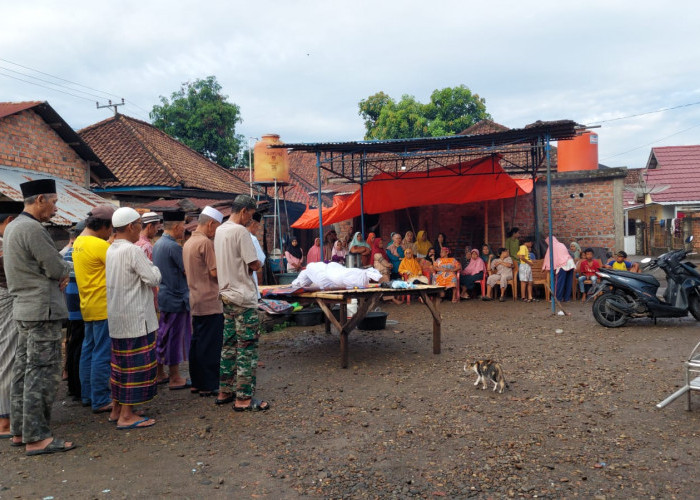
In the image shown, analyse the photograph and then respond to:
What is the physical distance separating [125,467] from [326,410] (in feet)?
5.54

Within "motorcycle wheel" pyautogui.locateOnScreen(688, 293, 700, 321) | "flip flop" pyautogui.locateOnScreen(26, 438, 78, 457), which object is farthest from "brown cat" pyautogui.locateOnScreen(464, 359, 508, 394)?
"motorcycle wheel" pyautogui.locateOnScreen(688, 293, 700, 321)

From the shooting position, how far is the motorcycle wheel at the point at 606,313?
317 inches

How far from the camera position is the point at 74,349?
5.16 metres

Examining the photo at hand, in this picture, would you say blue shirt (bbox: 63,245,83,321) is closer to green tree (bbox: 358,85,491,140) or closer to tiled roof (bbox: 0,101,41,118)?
tiled roof (bbox: 0,101,41,118)

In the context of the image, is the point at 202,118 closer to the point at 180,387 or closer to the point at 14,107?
the point at 14,107

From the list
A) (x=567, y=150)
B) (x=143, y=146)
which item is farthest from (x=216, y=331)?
(x=143, y=146)

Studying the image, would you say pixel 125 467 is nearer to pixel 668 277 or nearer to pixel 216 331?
pixel 216 331

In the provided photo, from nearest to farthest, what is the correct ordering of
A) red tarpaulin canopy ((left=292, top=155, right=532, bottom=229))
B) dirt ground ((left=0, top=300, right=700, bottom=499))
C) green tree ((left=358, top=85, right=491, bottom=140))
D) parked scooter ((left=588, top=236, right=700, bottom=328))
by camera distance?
1. dirt ground ((left=0, top=300, right=700, bottom=499))
2. parked scooter ((left=588, top=236, right=700, bottom=328))
3. red tarpaulin canopy ((left=292, top=155, right=532, bottom=229))
4. green tree ((left=358, top=85, right=491, bottom=140))

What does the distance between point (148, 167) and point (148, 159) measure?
2.25ft

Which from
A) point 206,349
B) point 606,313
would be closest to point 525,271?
point 606,313

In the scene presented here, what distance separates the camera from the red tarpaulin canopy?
12203mm

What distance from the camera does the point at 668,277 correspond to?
27.0 feet

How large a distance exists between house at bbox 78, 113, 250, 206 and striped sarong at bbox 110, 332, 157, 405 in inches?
509

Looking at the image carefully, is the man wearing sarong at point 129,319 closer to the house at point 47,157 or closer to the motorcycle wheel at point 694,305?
the house at point 47,157
